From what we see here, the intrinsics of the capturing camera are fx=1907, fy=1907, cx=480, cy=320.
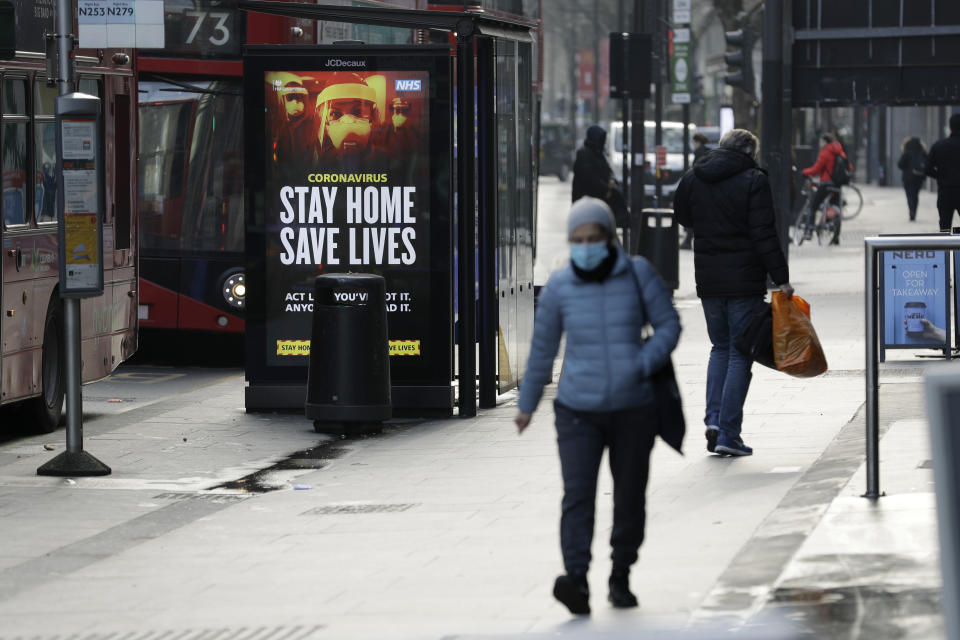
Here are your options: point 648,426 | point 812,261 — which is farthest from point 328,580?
point 812,261

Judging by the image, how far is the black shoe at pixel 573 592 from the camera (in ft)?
20.6

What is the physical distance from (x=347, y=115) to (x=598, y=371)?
6.27 m

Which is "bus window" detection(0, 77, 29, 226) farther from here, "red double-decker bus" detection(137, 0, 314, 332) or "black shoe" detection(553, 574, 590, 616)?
"black shoe" detection(553, 574, 590, 616)

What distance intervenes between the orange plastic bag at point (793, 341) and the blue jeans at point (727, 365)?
0.24 meters

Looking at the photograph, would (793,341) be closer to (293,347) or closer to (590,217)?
(590,217)

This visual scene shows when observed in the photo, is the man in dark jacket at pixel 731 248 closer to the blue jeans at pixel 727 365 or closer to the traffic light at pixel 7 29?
the blue jeans at pixel 727 365

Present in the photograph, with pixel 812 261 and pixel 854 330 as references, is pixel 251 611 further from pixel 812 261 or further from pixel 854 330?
pixel 812 261

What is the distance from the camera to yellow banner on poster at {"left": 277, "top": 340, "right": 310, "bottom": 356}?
12.4 meters

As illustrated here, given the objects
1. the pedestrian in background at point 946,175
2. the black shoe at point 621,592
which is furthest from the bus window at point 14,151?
the pedestrian in background at point 946,175

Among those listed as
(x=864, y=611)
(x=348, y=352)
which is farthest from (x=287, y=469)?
(x=864, y=611)

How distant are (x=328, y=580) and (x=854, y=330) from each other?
1089 centimetres

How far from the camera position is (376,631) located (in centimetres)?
623

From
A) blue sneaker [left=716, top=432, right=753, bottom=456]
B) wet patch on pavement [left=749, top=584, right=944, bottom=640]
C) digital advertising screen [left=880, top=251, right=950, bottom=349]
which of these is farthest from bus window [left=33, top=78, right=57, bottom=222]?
wet patch on pavement [left=749, top=584, right=944, bottom=640]

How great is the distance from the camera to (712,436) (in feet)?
32.9
